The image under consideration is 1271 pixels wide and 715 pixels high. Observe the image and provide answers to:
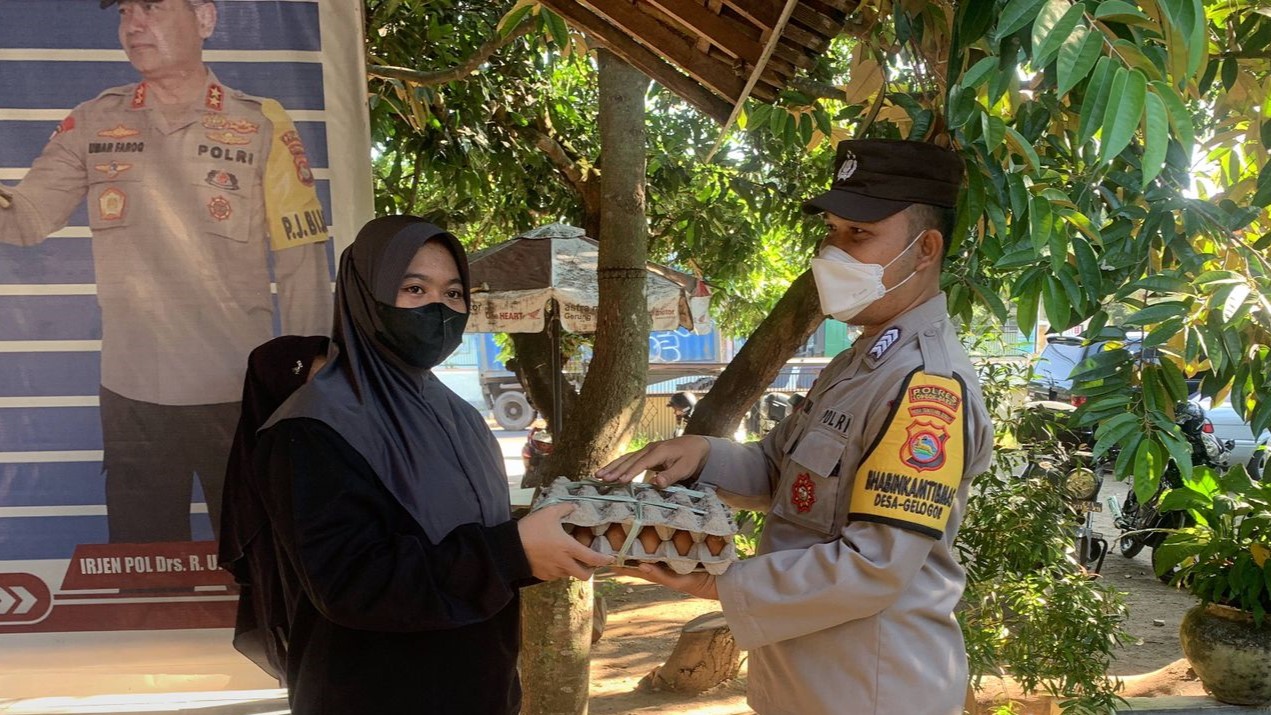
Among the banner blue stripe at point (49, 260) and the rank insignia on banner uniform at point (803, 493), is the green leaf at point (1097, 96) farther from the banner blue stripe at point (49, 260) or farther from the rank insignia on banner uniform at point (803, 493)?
the banner blue stripe at point (49, 260)

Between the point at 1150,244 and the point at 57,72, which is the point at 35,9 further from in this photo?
the point at 1150,244

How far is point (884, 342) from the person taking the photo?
1.87 m

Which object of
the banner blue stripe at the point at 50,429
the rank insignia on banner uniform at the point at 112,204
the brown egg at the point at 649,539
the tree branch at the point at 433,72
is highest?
the tree branch at the point at 433,72

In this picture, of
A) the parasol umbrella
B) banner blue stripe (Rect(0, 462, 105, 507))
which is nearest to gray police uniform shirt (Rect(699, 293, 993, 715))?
banner blue stripe (Rect(0, 462, 105, 507))

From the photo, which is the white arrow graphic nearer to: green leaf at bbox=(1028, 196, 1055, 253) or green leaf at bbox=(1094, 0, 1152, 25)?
green leaf at bbox=(1028, 196, 1055, 253)

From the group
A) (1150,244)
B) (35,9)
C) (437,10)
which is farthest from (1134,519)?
(35,9)

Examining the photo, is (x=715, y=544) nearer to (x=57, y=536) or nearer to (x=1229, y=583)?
(x=57, y=536)

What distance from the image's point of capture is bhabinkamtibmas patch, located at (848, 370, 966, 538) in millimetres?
1660

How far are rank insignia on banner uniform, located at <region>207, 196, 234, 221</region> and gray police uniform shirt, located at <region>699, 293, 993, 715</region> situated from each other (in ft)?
4.81

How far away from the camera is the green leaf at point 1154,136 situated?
1349mm

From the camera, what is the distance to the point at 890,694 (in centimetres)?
178

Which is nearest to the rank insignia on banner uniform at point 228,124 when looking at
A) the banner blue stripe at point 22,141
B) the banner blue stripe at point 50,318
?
the banner blue stripe at point 22,141

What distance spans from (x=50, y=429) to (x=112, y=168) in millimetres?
653

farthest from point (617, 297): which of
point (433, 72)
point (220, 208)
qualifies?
point (220, 208)
